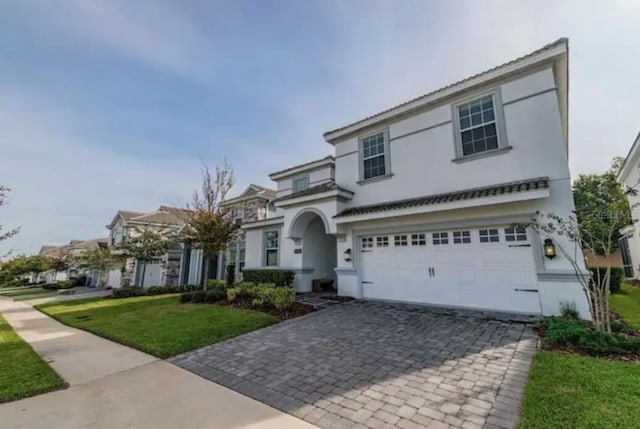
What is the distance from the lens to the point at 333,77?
408 inches

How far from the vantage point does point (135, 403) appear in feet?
12.1

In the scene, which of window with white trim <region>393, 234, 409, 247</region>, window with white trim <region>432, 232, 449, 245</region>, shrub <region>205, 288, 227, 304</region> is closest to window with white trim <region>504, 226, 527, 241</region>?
window with white trim <region>432, 232, 449, 245</region>

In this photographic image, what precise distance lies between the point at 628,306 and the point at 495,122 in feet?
23.4

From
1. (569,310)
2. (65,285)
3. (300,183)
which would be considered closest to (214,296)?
(300,183)

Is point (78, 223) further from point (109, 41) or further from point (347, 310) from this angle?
point (347, 310)

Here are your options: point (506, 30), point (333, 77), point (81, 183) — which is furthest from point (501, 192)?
point (81, 183)

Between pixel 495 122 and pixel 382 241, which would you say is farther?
pixel 382 241

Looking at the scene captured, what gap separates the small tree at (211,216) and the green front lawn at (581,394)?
12114 mm

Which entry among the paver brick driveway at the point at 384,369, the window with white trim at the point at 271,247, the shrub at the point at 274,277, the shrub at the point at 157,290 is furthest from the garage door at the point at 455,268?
the shrub at the point at 157,290

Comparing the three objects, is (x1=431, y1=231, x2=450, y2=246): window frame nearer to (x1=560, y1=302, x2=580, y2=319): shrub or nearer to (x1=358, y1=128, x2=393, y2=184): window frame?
(x1=358, y1=128, x2=393, y2=184): window frame

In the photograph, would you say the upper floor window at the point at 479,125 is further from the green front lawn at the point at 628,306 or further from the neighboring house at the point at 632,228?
the neighboring house at the point at 632,228

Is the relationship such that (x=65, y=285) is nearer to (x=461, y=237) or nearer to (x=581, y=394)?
(x=461, y=237)

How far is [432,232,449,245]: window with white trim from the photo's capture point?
9.10m

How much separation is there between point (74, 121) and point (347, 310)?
12.1 metres
